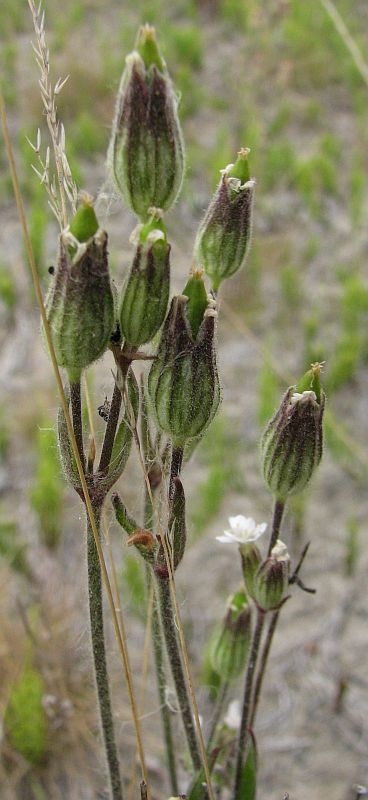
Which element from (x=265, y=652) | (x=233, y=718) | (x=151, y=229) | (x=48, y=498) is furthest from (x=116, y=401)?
(x=48, y=498)

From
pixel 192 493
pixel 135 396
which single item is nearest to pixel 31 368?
pixel 192 493

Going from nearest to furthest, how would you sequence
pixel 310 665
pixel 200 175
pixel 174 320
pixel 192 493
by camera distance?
1. pixel 174 320
2. pixel 310 665
3. pixel 192 493
4. pixel 200 175

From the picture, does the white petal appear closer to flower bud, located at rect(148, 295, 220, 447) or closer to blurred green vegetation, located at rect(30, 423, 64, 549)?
flower bud, located at rect(148, 295, 220, 447)

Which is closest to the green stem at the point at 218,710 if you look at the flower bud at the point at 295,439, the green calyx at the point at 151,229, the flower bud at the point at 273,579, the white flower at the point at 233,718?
the white flower at the point at 233,718

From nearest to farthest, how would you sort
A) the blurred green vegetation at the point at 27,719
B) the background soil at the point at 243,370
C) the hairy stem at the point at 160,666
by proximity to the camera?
the hairy stem at the point at 160,666, the blurred green vegetation at the point at 27,719, the background soil at the point at 243,370

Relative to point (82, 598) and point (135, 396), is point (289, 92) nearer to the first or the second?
point (82, 598)

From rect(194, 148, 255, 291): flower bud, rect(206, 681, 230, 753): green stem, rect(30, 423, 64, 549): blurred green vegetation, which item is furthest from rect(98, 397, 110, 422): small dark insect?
rect(30, 423, 64, 549): blurred green vegetation

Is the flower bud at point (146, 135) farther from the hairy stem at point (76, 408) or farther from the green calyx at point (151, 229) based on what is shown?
the hairy stem at point (76, 408)
